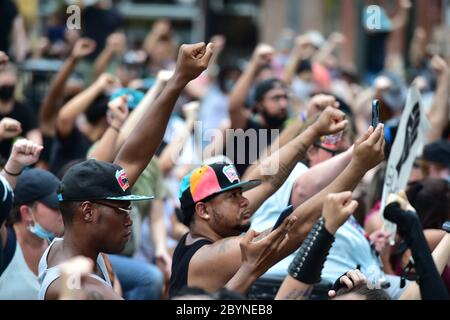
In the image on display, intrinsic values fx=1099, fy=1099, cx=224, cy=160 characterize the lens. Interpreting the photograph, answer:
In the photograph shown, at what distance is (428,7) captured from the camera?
21500 mm

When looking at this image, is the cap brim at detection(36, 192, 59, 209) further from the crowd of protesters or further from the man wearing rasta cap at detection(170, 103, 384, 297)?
the man wearing rasta cap at detection(170, 103, 384, 297)

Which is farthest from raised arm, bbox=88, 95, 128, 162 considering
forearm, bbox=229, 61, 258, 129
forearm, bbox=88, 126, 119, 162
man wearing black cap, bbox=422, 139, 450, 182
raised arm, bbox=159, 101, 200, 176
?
forearm, bbox=229, 61, 258, 129

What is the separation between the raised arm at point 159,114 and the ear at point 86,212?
1.95 ft

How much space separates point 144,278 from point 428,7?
1527 centimetres

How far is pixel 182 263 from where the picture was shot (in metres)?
5.12

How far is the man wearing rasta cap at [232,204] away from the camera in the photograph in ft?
16.2

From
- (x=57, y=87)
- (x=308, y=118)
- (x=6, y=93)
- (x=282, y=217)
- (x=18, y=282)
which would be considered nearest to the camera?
(x=282, y=217)

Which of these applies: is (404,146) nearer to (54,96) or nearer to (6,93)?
(54,96)

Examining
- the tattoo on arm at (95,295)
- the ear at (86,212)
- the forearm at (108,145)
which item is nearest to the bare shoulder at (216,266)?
the ear at (86,212)

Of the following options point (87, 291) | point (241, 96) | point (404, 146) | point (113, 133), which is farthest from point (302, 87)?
point (87, 291)

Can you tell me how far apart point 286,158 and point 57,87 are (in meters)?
3.44

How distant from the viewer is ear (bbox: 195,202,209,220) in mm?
5359

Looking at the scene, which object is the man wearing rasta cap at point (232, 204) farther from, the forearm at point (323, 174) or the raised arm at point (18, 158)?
the raised arm at point (18, 158)

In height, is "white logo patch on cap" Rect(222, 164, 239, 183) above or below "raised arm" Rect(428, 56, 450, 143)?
above
